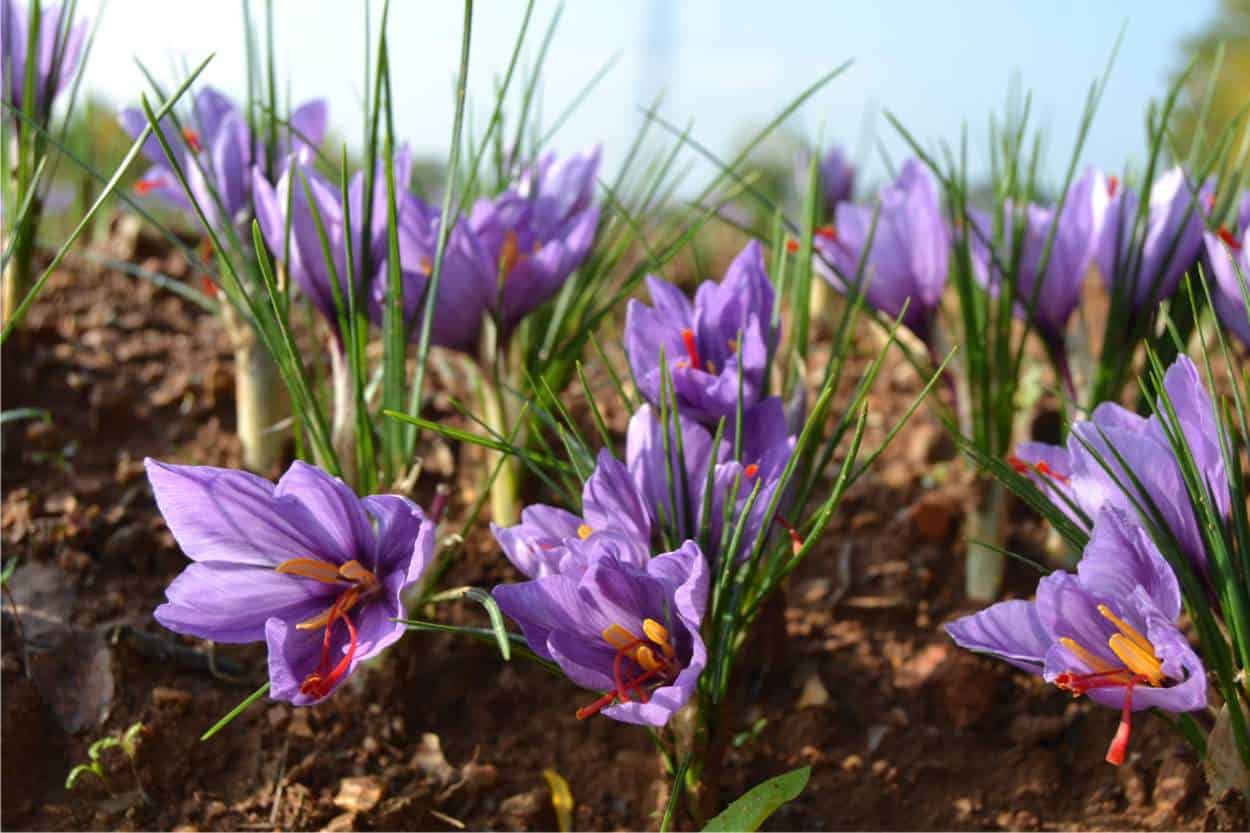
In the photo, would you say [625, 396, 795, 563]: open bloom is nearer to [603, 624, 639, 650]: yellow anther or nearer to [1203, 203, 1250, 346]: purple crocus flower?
[603, 624, 639, 650]: yellow anther

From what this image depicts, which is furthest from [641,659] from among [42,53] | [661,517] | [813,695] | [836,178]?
[836,178]

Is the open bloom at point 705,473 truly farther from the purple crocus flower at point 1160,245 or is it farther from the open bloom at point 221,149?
the open bloom at point 221,149

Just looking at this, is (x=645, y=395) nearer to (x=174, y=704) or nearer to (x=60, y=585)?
(x=174, y=704)

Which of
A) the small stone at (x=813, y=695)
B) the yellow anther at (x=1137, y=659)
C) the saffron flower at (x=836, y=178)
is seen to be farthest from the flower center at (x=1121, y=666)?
the saffron flower at (x=836, y=178)

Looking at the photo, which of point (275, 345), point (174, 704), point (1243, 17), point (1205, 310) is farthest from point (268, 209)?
point (1243, 17)

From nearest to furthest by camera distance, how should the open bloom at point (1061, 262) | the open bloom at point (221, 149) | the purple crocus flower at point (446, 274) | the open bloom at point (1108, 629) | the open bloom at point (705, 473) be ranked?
the open bloom at point (1108, 629) → the open bloom at point (705, 473) → the purple crocus flower at point (446, 274) → the open bloom at point (1061, 262) → the open bloom at point (221, 149)

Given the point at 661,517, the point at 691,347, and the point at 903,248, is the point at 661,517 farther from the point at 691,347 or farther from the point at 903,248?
the point at 903,248
